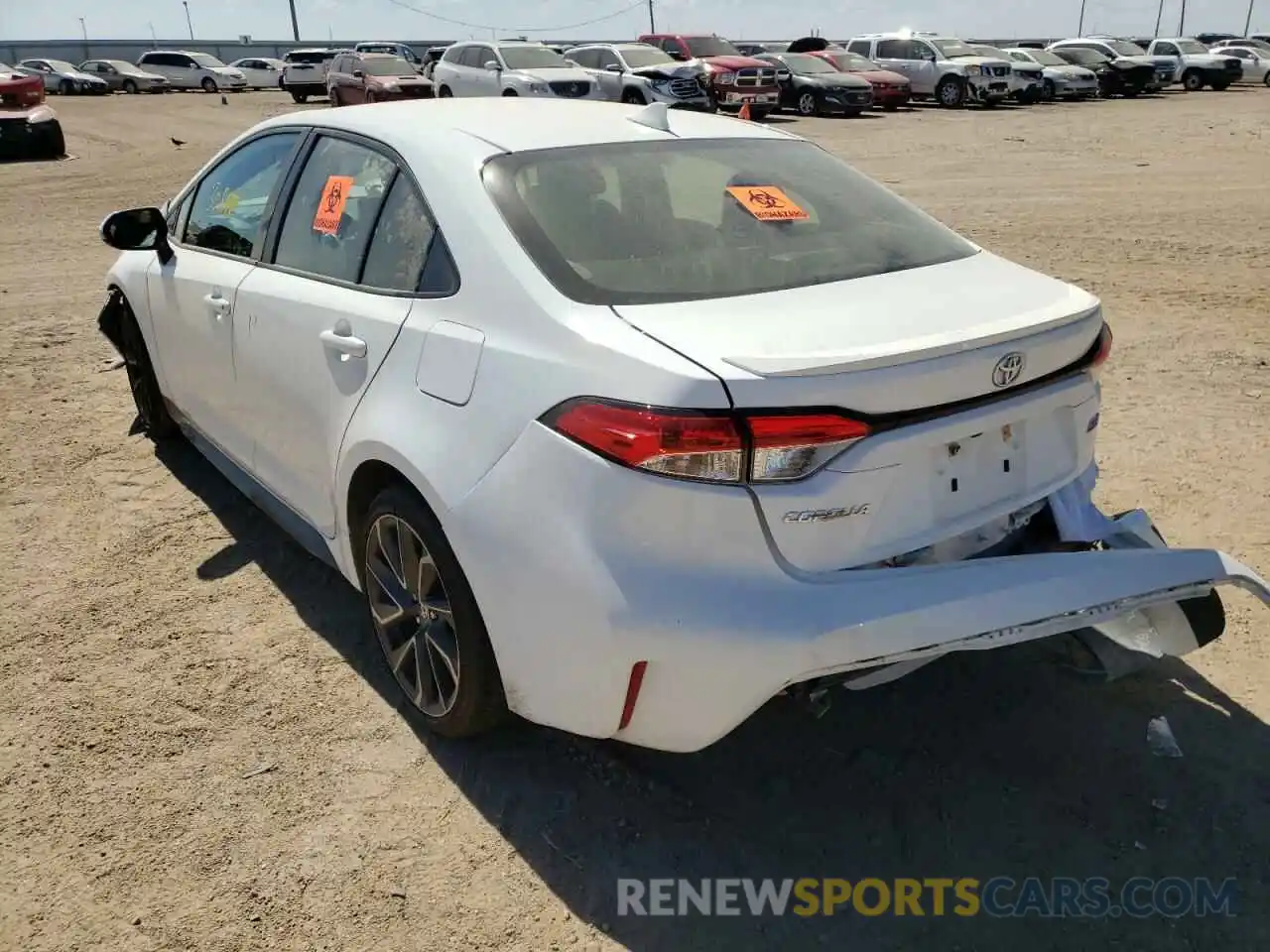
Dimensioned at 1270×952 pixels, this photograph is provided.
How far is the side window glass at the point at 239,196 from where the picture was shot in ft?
12.0

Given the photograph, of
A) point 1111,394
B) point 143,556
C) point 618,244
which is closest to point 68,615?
point 143,556

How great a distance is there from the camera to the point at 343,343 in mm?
2912

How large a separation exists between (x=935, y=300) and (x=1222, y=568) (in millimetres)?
934

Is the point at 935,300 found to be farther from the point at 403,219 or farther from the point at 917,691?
the point at 403,219

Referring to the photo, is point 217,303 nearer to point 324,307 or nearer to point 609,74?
point 324,307

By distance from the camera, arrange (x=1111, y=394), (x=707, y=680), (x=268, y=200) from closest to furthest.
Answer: (x=707, y=680)
(x=268, y=200)
(x=1111, y=394)

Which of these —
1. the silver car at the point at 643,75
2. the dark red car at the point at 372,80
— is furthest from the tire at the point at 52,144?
the silver car at the point at 643,75

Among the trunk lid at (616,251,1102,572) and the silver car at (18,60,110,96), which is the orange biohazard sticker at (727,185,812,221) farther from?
the silver car at (18,60,110,96)

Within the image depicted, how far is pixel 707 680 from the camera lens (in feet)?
7.23

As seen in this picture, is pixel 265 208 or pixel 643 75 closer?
pixel 265 208

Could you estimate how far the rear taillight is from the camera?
2.10 metres

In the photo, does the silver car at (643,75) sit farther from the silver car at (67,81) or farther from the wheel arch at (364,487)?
the silver car at (67,81)

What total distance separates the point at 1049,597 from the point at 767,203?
4.43 feet

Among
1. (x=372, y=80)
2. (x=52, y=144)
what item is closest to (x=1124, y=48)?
(x=372, y=80)
